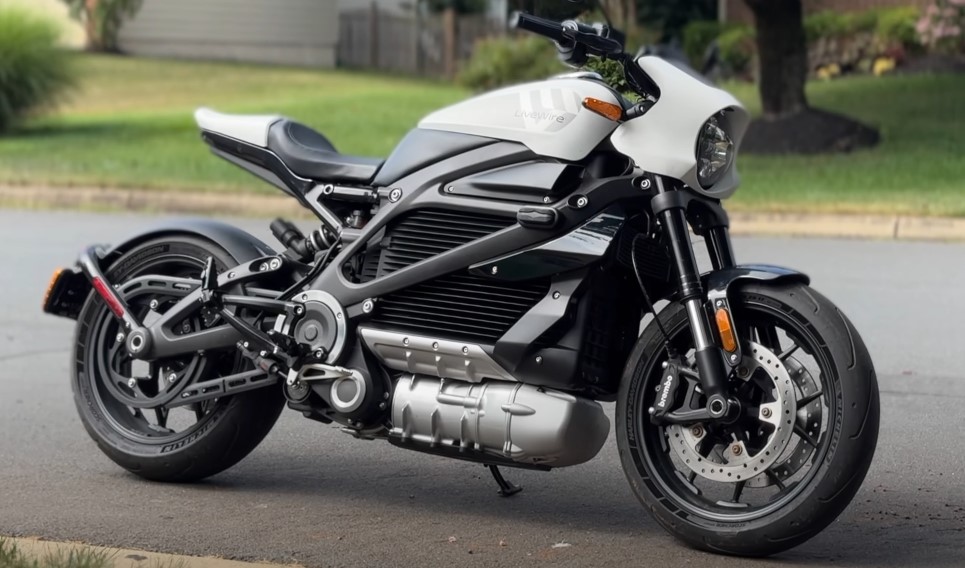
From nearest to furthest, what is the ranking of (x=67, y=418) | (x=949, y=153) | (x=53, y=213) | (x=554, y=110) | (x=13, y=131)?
(x=554, y=110) < (x=67, y=418) < (x=53, y=213) < (x=949, y=153) < (x=13, y=131)

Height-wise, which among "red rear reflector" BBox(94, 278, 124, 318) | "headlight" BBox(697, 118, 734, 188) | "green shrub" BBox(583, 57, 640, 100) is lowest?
"red rear reflector" BBox(94, 278, 124, 318)

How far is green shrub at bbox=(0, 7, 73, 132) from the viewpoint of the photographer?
74.7 ft

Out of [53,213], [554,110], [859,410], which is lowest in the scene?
[53,213]

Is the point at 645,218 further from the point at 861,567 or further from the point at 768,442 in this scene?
the point at 861,567

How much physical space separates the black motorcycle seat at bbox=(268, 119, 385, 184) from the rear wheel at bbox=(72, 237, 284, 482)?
1.49ft

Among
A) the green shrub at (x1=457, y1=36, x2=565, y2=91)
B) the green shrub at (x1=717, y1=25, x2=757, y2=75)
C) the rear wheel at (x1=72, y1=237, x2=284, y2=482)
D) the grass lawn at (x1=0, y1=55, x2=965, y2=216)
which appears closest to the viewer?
the rear wheel at (x1=72, y1=237, x2=284, y2=482)

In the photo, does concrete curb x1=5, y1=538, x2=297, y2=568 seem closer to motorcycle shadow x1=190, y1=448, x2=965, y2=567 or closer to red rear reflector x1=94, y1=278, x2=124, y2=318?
motorcycle shadow x1=190, y1=448, x2=965, y2=567

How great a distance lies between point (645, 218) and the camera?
16.4 feet

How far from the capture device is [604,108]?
481 centimetres

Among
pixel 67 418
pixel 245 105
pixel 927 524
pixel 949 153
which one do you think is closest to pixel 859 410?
pixel 927 524

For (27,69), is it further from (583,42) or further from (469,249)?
(583,42)

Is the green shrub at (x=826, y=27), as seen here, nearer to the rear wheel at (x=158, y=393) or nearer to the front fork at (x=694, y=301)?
the rear wheel at (x=158, y=393)

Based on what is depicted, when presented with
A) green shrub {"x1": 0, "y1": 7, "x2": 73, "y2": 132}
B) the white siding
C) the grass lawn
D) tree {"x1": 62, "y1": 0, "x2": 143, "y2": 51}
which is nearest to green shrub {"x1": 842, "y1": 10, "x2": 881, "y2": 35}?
the grass lawn

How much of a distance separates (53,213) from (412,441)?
1084 cm
